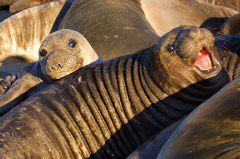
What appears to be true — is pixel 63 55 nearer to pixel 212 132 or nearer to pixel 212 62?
pixel 212 62

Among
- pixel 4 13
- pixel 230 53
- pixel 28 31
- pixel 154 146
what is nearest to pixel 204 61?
pixel 230 53

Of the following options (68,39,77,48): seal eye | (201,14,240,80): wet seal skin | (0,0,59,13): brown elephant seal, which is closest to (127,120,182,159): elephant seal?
(201,14,240,80): wet seal skin

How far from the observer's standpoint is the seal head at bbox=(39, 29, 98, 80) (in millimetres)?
4637

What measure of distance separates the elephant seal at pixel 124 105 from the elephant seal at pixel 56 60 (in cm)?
31

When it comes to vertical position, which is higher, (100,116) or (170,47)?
(170,47)

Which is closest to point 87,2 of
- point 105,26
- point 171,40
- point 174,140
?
point 105,26

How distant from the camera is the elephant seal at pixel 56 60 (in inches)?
183

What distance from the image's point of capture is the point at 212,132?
319 cm

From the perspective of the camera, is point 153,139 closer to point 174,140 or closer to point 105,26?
point 174,140

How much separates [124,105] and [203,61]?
21.1 inches

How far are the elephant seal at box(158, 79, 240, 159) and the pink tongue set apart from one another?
0.66 meters

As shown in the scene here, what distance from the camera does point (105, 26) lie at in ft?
22.1

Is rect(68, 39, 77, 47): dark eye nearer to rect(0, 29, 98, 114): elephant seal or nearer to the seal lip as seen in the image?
rect(0, 29, 98, 114): elephant seal

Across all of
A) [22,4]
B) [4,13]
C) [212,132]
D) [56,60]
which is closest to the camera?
[212,132]
